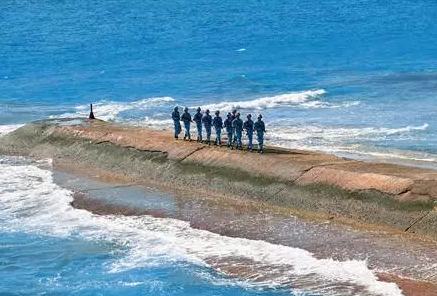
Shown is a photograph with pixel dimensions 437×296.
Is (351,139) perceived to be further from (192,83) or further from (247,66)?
(247,66)

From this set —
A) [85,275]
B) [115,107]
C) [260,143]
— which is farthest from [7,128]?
[85,275]

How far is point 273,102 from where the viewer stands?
169 ft

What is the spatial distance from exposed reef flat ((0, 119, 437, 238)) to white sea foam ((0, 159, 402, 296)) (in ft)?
9.27

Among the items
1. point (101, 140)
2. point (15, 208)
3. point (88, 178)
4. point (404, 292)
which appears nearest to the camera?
point (404, 292)

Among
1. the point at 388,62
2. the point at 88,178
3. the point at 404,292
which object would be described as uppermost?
the point at 388,62

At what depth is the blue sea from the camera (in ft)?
77.3

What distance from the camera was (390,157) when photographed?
34156mm

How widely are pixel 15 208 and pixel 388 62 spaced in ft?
137

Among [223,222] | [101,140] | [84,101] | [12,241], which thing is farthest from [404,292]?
[84,101]

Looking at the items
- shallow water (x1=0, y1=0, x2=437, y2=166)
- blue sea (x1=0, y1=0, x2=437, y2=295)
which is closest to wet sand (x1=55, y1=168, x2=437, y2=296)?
blue sea (x1=0, y1=0, x2=437, y2=295)

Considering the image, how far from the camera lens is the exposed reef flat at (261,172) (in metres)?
25.0

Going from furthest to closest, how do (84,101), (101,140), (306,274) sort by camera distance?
(84,101) → (101,140) → (306,274)

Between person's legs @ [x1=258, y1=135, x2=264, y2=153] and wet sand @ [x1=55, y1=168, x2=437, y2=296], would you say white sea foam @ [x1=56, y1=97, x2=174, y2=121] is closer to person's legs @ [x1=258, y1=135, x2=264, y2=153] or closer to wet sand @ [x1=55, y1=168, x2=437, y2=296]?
wet sand @ [x1=55, y1=168, x2=437, y2=296]

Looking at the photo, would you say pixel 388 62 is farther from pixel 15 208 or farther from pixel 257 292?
pixel 257 292
